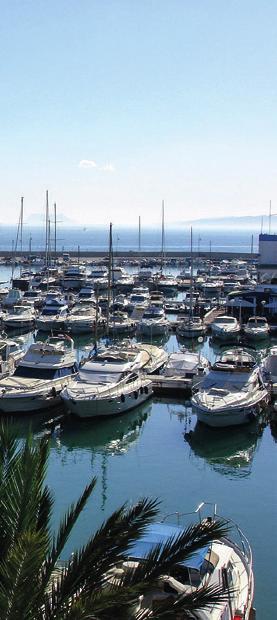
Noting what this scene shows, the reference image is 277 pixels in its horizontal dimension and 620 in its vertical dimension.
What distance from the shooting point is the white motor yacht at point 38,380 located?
3014 cm

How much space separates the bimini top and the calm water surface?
3.46 metres

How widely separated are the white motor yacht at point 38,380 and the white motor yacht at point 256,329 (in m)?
21.0

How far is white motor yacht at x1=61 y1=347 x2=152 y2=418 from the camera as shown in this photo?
97.9 ft

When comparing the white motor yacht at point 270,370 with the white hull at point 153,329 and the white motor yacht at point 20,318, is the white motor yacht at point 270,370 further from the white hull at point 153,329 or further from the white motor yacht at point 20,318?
the white motor yacht at point 20,318

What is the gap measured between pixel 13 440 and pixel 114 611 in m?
2.70

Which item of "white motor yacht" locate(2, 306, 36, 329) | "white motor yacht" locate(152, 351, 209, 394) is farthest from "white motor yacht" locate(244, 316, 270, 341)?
"white motor yacht" locate(2, 306, 36, 329)

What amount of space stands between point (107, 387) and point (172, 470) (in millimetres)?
6692

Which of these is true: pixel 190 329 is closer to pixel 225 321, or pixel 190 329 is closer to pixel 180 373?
pixel 225 321

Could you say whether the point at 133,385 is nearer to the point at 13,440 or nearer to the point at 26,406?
the point at 26,406

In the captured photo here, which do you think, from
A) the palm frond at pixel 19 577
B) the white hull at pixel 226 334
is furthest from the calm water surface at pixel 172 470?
the white hull at pixel 226 334

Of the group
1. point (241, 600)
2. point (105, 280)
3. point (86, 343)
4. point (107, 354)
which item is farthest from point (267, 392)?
point (105, 280)

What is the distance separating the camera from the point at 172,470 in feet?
82.9

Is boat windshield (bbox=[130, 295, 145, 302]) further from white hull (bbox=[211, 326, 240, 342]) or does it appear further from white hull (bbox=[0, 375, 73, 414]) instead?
white hull (bbox=[0, 375, 73, 414])

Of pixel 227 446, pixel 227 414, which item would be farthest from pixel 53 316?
pixel 227 446
